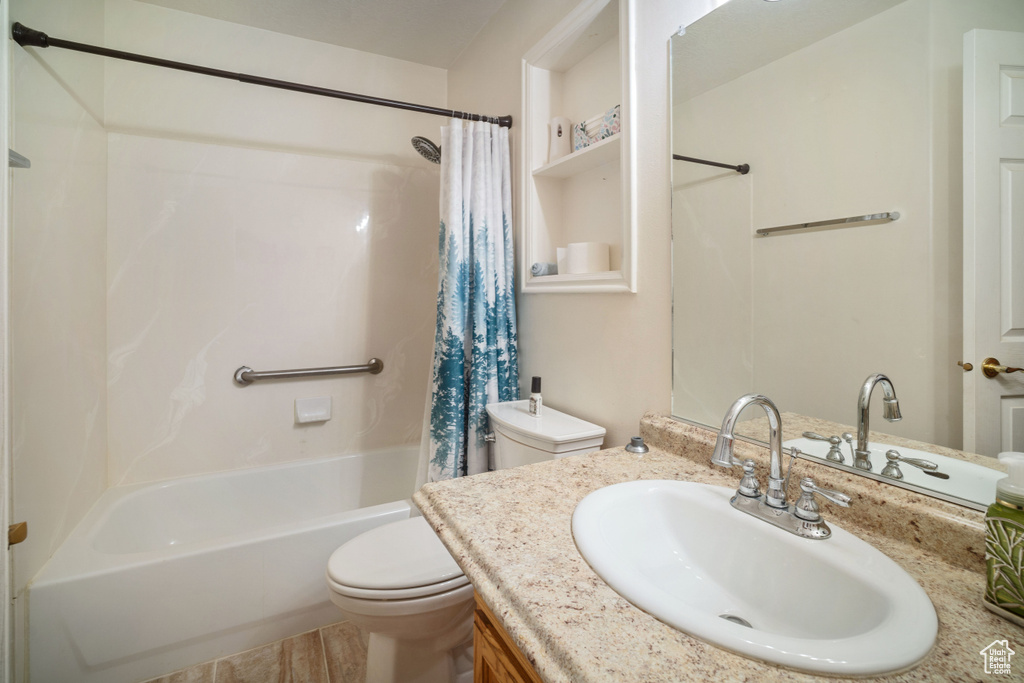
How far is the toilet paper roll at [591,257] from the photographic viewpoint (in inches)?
55.7

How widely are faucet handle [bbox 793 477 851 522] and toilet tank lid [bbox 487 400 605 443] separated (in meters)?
0.64

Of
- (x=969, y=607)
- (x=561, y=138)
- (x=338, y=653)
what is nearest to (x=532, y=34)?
(x=561, y=138)

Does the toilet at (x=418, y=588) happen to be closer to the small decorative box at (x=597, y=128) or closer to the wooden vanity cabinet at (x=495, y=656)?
the wooden vanity cabinet at (x=495, y=656)

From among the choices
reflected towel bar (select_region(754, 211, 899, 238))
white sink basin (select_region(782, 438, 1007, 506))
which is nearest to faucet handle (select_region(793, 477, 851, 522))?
white sink basin (select_region(782, 438, 1007, 506))

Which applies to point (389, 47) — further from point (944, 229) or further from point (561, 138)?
point (944, 229)

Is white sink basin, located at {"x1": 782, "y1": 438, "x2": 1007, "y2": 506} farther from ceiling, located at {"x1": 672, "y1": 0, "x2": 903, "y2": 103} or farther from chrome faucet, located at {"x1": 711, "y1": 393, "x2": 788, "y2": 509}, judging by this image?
ceiling, located at {"x1": 672, "y1": 0, "x2": 903, "y2": 103}

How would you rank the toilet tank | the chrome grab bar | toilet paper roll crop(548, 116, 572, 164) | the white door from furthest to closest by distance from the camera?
the chrome grab bar, toilet paper roll crop(548, 116, 572, 164), the toilet tank, the white door

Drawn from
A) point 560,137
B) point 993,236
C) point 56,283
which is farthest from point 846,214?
point 56,283

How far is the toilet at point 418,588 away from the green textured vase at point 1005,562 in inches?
33.1

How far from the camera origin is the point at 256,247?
80.2 inches

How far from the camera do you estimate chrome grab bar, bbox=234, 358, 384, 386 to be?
202 centimetres

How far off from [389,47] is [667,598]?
2568 millimetres

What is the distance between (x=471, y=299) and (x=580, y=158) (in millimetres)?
632

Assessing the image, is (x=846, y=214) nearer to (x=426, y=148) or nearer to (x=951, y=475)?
(x=951, y=475)
